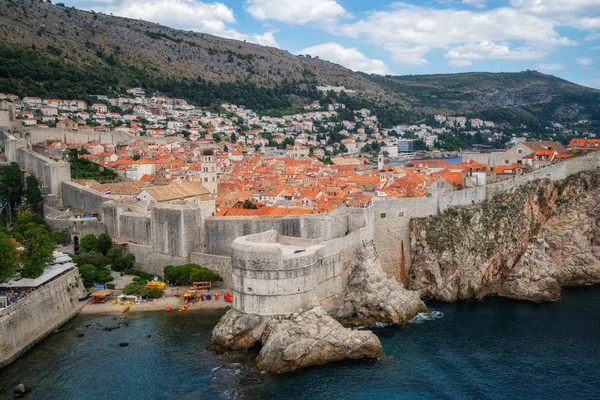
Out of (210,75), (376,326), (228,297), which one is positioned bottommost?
(376,326)

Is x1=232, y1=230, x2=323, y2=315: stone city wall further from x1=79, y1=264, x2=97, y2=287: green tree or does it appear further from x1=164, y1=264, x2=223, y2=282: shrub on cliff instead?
x1=79, y1=264, x2=97, y2=287: green tree

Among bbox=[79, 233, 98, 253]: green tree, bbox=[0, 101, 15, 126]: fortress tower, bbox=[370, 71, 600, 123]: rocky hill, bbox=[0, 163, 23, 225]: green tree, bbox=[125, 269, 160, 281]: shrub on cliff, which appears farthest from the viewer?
bbox=[370, 71, 600, 123]: rocky hill

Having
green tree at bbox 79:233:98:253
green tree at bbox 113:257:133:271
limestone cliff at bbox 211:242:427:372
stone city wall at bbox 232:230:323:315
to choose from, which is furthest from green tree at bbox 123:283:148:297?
stone city wall at bbox 232:230:323:315

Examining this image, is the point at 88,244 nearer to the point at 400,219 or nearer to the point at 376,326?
the point at 376,326

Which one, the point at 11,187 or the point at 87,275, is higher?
the point at 11,187

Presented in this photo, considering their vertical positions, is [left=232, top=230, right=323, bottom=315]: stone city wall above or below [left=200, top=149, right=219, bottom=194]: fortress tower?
below

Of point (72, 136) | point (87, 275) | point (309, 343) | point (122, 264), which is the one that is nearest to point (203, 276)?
point (122, 264)

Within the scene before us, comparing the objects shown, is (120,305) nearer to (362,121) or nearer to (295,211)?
(295,211)

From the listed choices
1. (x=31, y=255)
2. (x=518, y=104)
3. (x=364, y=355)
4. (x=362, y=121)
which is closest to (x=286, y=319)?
(x=364, y=355)
